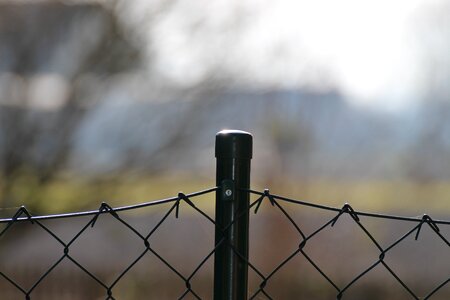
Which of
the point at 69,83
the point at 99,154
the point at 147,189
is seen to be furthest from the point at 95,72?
the point at 147,189

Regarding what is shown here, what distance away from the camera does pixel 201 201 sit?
3.19 meters

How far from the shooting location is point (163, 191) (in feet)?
10.1

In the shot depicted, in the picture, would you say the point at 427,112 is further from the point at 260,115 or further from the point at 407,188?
the point at 260,115

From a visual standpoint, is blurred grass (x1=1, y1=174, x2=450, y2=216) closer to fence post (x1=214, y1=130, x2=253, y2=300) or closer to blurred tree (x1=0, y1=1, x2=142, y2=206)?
blurred tree (x1=0, y1=1, x2=142, y2=206)

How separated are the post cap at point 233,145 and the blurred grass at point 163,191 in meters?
2.55

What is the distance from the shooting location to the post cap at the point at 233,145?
48 cm

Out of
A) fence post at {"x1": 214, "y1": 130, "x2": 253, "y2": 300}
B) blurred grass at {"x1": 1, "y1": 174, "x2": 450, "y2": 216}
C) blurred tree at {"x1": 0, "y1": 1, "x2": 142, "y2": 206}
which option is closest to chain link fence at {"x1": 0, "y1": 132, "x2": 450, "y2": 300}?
blurred grass at {"x1": 1, "y1": 174, "x2": 450, "y2": 216}

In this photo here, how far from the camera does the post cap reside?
48 centimetres

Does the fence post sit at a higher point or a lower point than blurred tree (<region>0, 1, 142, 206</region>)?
lower

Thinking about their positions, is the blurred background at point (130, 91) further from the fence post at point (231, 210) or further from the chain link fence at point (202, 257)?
the fence post at point (231, 210)

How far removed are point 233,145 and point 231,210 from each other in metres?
0.05

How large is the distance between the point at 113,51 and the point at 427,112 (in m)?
1.71

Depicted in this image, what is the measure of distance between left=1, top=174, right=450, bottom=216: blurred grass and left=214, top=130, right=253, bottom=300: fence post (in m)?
2.54

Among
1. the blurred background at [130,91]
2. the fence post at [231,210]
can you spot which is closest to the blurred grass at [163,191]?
the blurred background at [130,91]
